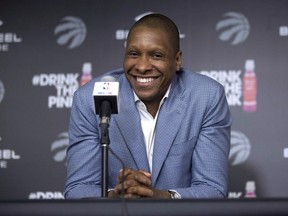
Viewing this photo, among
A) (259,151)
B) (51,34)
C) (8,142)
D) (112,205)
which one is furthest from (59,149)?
(112,205)

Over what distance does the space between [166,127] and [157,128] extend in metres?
0.03

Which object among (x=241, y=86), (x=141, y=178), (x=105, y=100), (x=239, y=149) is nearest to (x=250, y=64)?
(x=241, y=86)

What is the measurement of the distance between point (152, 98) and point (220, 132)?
28 cm

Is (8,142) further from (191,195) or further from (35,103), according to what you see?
(191,195)

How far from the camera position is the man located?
2.39 meters

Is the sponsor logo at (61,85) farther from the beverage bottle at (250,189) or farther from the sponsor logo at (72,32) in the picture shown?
the beverage bottle at (250,189)

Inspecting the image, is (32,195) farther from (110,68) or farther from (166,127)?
(166,127)

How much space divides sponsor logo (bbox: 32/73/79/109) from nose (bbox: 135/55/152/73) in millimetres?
1156

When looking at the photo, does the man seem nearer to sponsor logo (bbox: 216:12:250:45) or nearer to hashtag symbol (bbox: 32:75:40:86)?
sponsor logo (bbox: 216:12:250:45)

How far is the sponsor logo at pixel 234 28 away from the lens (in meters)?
3.46

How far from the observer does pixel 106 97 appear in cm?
186

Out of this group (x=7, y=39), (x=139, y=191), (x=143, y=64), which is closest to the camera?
(x=139, y=191)

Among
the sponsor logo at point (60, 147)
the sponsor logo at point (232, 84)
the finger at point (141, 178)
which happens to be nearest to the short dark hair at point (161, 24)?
the finger at point (141, 178)

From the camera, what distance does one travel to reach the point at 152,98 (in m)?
2.49
